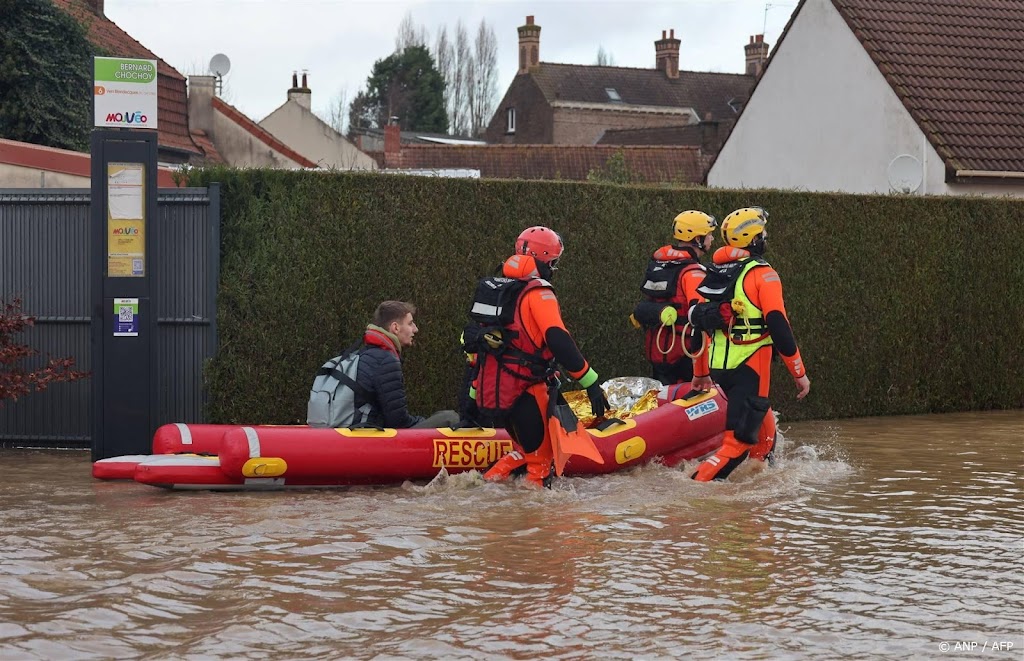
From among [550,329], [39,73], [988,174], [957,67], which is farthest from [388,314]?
[957,67]

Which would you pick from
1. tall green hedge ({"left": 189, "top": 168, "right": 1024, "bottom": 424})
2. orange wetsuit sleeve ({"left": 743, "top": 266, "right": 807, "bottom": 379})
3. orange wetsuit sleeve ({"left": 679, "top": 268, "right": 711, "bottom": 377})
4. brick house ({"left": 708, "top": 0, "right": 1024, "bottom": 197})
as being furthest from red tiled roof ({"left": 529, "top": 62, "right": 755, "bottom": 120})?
orange wetsuit sleeve ({"left": 743, "top": 266, "right": 807, "bottom": 379})

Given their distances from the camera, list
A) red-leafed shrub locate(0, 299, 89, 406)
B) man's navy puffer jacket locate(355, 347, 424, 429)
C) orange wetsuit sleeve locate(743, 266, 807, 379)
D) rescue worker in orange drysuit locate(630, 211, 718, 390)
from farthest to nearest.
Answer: rescue worker in orange drysuit locate(630, 211, 718, 390) < red-leafed shrub locate(0, 299, 89, 406) < man's navy puffer jacket locate(355, 347, 424, 429) < orange wetsuit sleeve locate(743, 266, 807, 379)

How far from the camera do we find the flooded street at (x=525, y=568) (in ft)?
19.9

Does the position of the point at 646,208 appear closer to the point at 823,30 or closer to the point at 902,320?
the point at 902,320

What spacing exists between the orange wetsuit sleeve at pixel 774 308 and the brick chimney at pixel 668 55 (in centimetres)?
6505

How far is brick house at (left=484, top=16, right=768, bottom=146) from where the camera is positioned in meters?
69.1

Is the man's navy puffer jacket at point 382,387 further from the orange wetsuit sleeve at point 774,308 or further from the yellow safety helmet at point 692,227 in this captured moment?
the yellow safety helmet at point 692,227

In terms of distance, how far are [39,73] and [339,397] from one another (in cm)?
1309

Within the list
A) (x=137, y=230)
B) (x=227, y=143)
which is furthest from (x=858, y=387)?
(x=227, y=143)

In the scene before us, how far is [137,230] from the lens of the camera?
37.1 ft

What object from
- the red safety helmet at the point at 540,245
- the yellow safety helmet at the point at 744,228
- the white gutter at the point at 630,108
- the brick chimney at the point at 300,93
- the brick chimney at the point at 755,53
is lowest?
the red safety helmet at the point at 540,245

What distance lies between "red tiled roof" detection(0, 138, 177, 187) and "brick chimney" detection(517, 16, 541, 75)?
57.3 m

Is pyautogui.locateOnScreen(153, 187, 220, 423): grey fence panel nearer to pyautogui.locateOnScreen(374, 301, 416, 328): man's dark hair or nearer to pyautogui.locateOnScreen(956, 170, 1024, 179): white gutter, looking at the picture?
pyautogui.locateOnScreen(374, 301, 416, 328): man's dark hair

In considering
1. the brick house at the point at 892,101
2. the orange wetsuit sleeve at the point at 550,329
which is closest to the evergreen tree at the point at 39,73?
the brick house at the point at 892,101
